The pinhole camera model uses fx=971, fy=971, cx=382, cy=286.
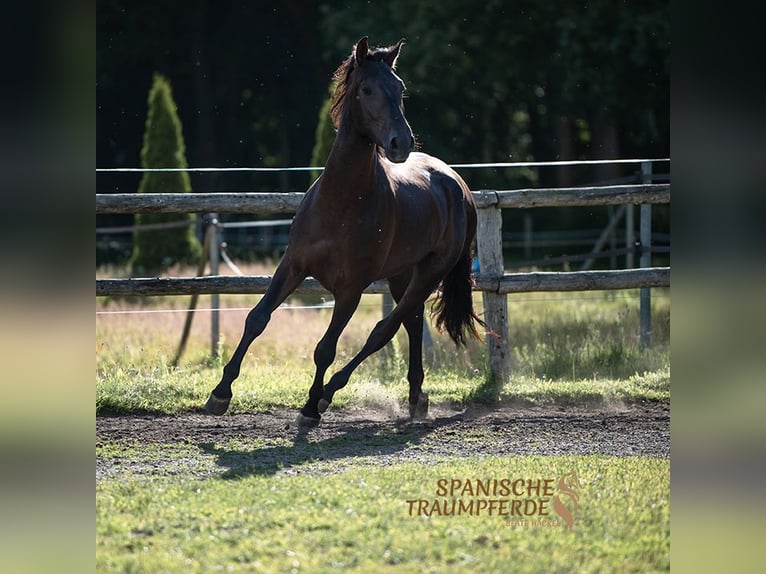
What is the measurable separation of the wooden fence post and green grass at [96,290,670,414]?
12 cm

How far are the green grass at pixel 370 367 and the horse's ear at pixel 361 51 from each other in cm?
255

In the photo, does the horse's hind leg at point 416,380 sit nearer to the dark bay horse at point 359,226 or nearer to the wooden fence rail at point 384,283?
the dark bay horse at point 359,226

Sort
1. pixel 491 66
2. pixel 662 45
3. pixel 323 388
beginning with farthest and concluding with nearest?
1. pixel 491 66
2. pixel 662 45
3. pixel 323 388

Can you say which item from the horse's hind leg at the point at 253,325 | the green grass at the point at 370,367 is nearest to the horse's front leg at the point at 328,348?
the horse's hind leg at the point at 253,325

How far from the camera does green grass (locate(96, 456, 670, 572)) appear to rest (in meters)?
3.53

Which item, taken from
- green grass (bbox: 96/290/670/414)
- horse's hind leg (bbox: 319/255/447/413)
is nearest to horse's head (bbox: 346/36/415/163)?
horse's hind leg (bbox: 319/255/447/413)

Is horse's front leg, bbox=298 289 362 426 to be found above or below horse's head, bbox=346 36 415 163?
below

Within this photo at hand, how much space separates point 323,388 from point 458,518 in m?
2.33

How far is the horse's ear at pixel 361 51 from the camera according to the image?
587cm

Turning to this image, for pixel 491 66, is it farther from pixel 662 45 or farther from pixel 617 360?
pixel 617 360

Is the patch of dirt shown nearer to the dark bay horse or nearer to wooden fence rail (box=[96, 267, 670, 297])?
the dark bay horse
